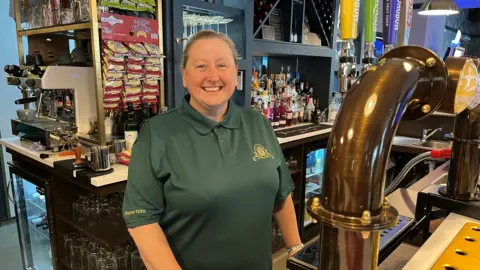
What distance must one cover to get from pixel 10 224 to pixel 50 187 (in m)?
2.23

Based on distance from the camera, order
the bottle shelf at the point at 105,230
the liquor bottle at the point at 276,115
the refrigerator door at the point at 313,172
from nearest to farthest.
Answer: the bottle shelf at the point at 105,230 < the liquor bottle at the point at 276,115 < the refrigerator door at the point at 313,172

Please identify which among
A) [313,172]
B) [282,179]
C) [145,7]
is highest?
[145,7]

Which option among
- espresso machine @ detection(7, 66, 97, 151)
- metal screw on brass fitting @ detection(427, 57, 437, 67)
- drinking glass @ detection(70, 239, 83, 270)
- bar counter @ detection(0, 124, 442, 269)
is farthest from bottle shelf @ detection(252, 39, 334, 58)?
metal screw on brass fitting @ detection(427, 57, 437, 67)

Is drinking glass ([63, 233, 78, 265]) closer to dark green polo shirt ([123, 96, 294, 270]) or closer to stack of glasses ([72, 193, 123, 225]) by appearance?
stack of glasses ([72, 193, 123, 225])

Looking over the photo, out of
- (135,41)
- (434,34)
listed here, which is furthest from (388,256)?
(434,34)

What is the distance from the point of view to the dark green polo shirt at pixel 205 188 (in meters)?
1.22

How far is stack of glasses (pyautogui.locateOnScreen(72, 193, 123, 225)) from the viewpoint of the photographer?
7.57 feet

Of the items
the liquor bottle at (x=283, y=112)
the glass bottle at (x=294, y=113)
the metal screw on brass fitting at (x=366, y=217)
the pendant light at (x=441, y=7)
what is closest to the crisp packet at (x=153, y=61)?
the liquor bottle at (x=283, y=112)

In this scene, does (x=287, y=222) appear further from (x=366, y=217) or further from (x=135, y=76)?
(x=135, y=76)

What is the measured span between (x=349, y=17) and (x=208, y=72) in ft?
2.38

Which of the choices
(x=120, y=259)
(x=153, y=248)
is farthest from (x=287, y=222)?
(x=120, y=259)

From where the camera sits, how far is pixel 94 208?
7.67 feet

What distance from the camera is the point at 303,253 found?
851 millimetres

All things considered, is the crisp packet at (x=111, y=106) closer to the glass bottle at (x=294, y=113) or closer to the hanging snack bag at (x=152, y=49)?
the hanging snack bag at (x=152, y=49)
